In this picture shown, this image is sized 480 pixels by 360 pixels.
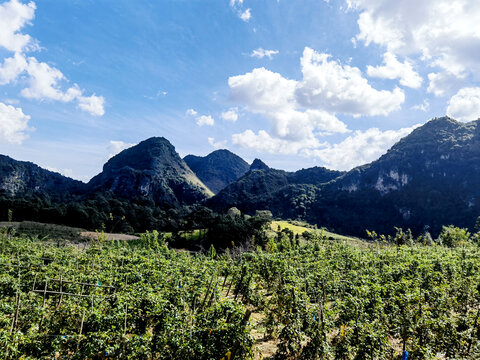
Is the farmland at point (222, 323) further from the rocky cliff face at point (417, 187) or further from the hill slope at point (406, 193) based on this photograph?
the rocky cliff face at point (417, 187)

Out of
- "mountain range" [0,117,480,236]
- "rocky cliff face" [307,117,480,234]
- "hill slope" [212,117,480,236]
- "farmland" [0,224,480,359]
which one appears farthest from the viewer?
"mountain range" [0,117,480,236]

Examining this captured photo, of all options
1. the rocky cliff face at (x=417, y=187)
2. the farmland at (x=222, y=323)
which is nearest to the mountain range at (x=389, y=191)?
the rocky cliff face at (x=417, y=187)

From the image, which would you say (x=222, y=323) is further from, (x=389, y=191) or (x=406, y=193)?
(x=389, y=191)

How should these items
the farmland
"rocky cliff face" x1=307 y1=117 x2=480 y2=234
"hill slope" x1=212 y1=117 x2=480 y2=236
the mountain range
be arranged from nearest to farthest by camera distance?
the farmland < "rocky cliff face" x1=307 y1=117 x2=480 y2=234 < "hill slope" x1=212 y1=117 x2=480 y2=236 < the mountain range

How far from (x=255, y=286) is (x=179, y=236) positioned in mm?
56268

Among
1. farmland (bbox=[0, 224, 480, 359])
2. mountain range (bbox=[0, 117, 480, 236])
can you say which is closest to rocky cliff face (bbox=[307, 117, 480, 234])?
mountain range (bbox=[0, 117, 480, 236])

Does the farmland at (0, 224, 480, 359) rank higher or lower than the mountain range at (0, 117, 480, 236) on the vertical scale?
lower

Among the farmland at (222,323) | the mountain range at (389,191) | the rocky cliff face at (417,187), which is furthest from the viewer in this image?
the mountain range at (389,191)

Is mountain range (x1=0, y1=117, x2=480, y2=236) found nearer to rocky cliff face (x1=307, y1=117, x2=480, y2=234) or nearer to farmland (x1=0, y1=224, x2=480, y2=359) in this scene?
rocky cliff face (x1=307, y1=117, x2=480, y2=234)

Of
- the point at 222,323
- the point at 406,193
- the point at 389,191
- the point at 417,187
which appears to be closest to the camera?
the point at 222,323

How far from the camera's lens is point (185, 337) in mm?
6828

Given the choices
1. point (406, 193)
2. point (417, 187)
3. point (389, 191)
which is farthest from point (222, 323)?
point (389, 191)

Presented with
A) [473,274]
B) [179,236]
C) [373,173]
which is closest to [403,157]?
[373,173]

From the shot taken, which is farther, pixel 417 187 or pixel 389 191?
pixel 389 191
